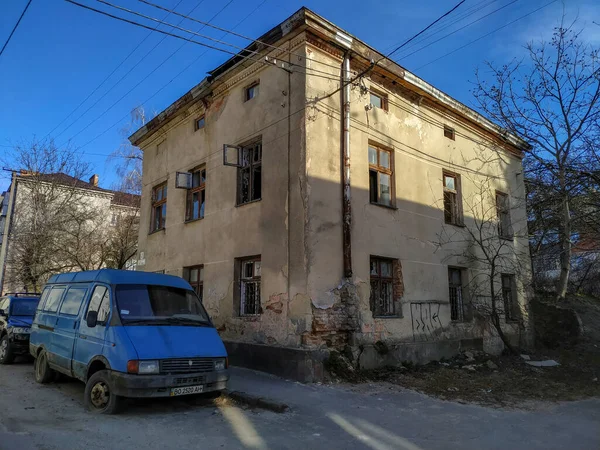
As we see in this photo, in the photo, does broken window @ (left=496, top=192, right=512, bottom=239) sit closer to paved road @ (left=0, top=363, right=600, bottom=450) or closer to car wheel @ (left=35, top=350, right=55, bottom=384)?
paved road @ (left=0, top=363, right=600, bottom=450)

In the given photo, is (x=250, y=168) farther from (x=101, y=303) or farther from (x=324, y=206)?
(x=101, y=303)

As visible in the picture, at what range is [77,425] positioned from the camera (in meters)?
5.75

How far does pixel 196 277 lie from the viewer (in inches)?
522

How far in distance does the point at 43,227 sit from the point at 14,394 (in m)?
20.8

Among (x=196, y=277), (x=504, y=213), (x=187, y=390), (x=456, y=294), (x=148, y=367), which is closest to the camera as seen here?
(x=148, y=367)

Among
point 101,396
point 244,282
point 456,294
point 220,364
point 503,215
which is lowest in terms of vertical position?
point 101,396

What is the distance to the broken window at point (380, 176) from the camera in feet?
38.2

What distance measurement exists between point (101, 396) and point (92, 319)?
1.14 m

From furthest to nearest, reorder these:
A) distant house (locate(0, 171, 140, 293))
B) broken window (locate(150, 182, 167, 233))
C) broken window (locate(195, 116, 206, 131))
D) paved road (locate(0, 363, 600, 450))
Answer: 1. distant house (locate(0, 171, 140, 293))
2. broken window (locate(150, 182, 167, 233))
3. broken window (locate(195, 116, 206, 131))
4. paved road (locate(0, 363, 600, 450))

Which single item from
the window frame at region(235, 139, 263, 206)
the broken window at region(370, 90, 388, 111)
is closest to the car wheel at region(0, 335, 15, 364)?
the window frame at region(235, 139, 263, 206)

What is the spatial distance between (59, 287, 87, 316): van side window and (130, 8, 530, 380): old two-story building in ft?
13.0

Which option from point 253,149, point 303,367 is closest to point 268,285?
point 303,367

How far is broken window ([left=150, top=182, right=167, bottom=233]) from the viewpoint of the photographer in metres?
15.6

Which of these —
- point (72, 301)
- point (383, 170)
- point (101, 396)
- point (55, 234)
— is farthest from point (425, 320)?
point (55, 234)
